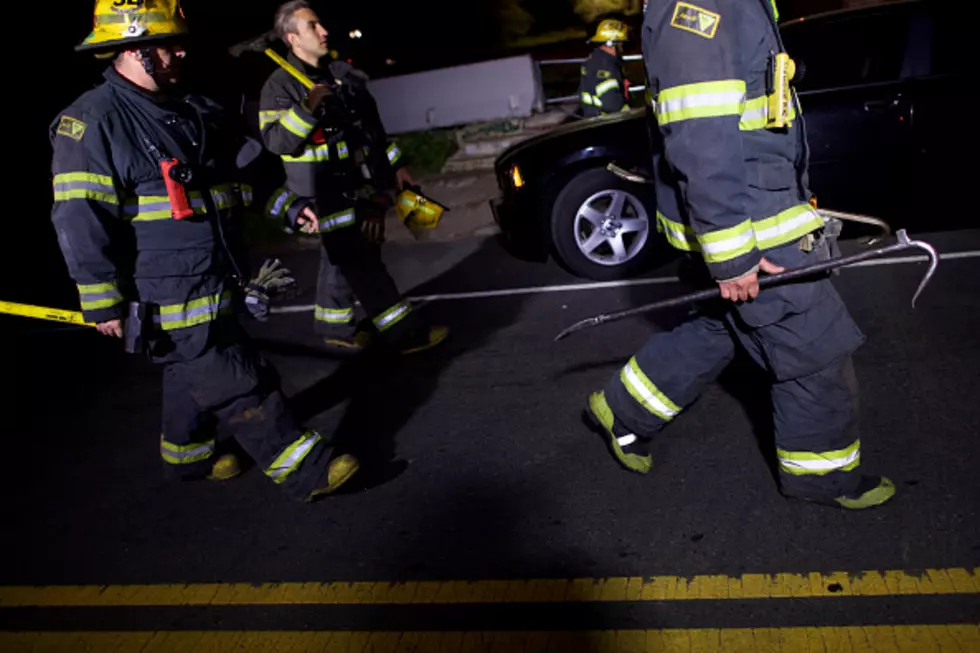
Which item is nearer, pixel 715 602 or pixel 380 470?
pixel 715 602

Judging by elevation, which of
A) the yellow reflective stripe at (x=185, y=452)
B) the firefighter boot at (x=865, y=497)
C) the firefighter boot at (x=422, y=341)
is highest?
the yellow reflective stripe at (x=185, y=452)

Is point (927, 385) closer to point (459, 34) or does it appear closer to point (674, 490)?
point (674, 490)

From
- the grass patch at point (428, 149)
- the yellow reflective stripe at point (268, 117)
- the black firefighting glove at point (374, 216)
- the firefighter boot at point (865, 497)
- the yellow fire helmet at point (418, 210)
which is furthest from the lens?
the grass patch at point (428, 149)

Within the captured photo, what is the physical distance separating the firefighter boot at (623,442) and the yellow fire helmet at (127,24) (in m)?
2.28

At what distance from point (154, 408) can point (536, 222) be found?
2.98 m

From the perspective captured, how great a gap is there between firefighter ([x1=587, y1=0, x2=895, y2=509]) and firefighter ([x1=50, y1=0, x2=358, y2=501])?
5.06 feet

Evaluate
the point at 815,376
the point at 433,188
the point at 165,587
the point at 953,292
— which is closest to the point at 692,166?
the point at 815,376

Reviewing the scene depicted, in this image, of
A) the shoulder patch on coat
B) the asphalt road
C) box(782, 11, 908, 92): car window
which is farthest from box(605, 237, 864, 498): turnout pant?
box(782, 11, 908, 92): car window

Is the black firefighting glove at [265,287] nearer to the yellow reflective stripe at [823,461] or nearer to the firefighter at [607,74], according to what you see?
the yellow reflective stripe at [823,461]

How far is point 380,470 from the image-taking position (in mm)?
3799

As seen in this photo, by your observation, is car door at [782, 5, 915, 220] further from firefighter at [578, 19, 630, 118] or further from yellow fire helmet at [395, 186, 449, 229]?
yellow fire helmet at [395, 186, 449, 229]

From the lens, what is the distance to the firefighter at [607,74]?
7109 mm

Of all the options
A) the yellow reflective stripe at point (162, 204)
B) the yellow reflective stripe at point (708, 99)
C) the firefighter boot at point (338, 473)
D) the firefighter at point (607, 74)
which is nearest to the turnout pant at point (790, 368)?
the yellow reflective stripe at point (708, 99)

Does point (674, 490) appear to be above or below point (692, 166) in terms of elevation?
below
